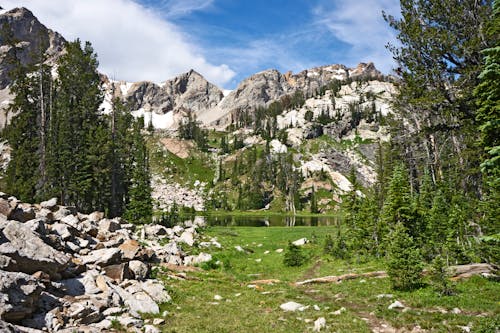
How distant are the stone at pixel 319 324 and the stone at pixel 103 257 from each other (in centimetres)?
1157

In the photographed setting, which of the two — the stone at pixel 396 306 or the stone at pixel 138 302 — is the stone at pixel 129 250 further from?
the stone at pixel 396 306

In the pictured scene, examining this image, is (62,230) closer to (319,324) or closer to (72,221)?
(72,221)

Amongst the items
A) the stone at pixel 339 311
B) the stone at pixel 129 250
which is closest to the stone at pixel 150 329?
the stone at pixel 339 311

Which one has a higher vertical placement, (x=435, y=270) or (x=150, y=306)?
(x=435, y=270)

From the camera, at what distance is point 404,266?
1827 cm

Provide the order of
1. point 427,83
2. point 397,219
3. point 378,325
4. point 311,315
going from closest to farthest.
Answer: point 378,325, point 311,315, point 427,83, point 397,219

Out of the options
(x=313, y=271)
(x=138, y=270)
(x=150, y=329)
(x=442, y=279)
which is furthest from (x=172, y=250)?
(x=442, y=279)

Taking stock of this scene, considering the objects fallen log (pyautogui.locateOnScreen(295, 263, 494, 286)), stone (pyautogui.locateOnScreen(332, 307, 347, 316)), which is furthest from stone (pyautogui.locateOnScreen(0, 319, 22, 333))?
fallen log (pyautogui.locateOnScreen(295, 263, 494, 286))

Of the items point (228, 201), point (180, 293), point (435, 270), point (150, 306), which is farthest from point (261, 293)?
point (228, 201)

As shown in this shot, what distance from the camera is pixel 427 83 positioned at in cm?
2275

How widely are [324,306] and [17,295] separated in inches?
495

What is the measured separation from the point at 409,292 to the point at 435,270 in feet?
6.52

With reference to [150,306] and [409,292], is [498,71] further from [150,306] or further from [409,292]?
[150,306]

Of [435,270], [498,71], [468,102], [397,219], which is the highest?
[468,102]
